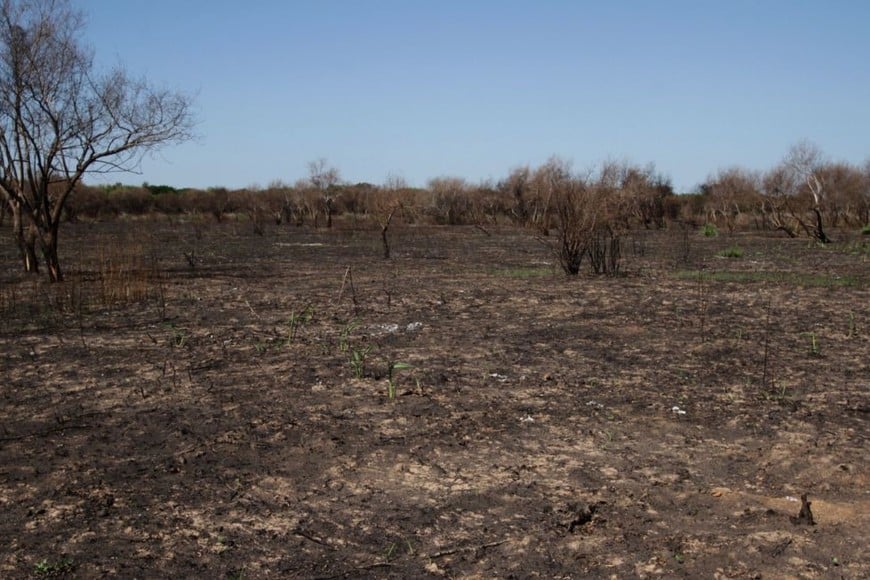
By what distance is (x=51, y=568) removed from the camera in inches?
153

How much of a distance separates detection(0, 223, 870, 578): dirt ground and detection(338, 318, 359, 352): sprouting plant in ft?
0.29

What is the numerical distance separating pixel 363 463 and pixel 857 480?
120 inches

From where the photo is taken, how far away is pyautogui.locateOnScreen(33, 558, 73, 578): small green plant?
3844 mm

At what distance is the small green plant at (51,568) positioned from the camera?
384cm

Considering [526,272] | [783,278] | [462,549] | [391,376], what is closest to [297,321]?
[391,376]

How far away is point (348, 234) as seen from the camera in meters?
38.6

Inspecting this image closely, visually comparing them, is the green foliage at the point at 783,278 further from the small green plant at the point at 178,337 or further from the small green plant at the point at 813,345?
the small green plant at the point at 178,337

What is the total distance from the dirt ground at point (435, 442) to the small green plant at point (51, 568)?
0.06 feet

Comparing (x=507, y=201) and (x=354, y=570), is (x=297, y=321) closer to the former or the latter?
(x=354, y=570)

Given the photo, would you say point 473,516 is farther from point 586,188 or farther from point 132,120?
point 132,120

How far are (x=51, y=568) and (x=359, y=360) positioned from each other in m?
4.30

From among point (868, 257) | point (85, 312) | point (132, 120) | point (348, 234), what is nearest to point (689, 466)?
point (85, 312)

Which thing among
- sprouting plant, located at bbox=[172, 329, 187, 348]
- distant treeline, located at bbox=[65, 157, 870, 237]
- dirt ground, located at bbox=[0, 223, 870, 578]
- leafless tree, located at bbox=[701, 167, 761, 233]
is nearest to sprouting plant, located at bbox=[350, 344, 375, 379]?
dirt ground, located at bbox=[0, 223, 870, 578]

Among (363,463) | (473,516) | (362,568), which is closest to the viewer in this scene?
(362,568)
